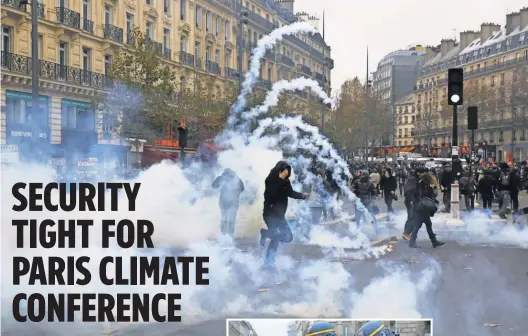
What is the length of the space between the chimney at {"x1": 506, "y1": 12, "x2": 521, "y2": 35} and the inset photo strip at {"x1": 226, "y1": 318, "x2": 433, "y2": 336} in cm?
8603

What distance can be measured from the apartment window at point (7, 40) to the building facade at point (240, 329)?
26522 millimetres

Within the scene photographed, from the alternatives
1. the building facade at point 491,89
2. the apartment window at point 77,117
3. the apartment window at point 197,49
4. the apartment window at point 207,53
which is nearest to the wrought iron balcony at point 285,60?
the apartment window at point 207,53

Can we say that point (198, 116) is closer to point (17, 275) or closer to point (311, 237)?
point (311, 237)

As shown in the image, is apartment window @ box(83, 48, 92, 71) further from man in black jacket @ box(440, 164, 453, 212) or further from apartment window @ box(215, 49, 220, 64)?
man in black jacket @ box(440, 164, 453, 212)

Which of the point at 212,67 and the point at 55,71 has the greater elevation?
the point at 212,67

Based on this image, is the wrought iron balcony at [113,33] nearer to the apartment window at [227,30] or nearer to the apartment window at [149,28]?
the apartment window at [149,28]

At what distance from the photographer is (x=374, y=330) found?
4688 mm

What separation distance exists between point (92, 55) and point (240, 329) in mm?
32218

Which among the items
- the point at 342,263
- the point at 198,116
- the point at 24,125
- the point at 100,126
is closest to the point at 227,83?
the point at 198,116

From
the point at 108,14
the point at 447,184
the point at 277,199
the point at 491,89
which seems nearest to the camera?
the point at 277,199

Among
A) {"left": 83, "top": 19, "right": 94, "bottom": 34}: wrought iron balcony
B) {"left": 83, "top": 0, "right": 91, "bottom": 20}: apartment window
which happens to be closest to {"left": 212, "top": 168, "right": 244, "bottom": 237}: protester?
{"left": 83, "top": 19, "right": 94, "bottom": 34}: wrought iron balcony

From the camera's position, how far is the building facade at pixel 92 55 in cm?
2852

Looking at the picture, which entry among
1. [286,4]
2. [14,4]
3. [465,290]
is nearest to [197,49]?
[286,4]

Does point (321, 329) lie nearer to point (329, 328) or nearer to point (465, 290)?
point (329, 328)
